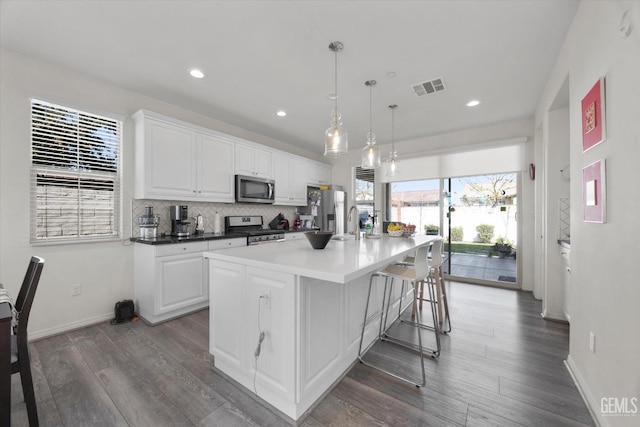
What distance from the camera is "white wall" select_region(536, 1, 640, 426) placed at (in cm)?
116

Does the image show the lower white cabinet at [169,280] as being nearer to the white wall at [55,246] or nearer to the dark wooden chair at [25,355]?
the white wall at [55,246]

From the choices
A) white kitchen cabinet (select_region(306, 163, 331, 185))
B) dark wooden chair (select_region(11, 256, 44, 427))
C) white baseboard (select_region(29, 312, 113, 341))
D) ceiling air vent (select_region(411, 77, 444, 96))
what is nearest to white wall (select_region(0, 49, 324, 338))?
white baseboard (select_region(29, 312, 113, 341))

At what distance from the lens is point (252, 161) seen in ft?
13.8

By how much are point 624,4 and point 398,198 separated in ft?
13.8

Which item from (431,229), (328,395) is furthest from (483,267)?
(328,395)

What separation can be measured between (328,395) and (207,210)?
306 cm

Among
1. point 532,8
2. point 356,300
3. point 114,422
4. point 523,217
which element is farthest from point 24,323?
point 523,217

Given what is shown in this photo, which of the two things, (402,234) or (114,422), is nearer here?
(114,422)

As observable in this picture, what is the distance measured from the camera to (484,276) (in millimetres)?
4449

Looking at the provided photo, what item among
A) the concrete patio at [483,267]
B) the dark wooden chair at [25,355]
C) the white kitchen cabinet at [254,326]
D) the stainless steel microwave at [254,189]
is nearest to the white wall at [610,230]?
the white kitchen cabinet at [254,326]

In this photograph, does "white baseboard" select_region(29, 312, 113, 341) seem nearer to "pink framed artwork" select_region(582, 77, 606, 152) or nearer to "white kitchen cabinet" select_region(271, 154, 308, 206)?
"white kitchen cabinet" select_region(271, 154, 308, 206)

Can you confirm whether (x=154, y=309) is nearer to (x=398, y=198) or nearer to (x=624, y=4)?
(x=624, y=4)

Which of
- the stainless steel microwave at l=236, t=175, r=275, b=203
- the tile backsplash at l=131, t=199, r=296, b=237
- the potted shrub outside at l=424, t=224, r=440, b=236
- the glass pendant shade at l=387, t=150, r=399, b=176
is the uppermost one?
the glass pendant shade at l=387, t=150, r=399, b=176

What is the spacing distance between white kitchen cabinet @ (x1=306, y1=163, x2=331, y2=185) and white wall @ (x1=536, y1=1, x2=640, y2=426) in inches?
161
